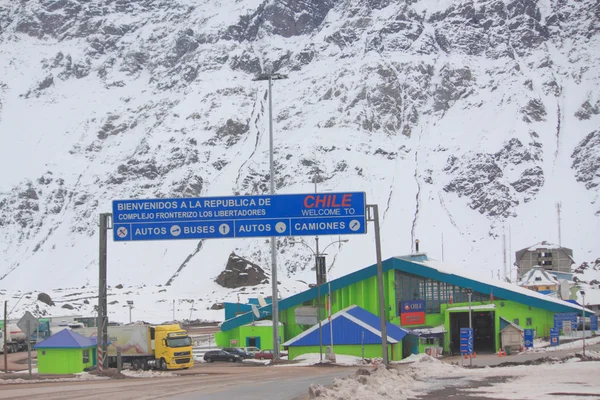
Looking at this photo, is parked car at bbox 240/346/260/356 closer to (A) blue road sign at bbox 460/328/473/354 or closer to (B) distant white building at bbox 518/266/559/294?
(A) blue road sign at bbox 460/328/473/354

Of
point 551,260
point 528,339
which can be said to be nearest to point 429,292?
point 528,339

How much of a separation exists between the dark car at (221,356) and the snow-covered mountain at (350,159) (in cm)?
5699

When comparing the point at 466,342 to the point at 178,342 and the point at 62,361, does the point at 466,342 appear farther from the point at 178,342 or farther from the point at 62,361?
the point at 62,361

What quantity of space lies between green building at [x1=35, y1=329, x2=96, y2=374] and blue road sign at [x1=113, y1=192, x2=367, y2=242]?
15.9 metres

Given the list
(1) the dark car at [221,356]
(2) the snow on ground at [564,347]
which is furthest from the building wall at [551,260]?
(1) the dark car at [221,356]

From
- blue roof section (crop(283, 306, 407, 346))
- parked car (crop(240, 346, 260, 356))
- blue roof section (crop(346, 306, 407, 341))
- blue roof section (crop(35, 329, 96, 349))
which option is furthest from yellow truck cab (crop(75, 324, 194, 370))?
parked car (crop(240, 346, 260, 356))

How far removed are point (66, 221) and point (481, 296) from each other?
Result: 120m

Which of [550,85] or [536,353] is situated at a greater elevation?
[550,85]

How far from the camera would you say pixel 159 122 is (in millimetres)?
188125

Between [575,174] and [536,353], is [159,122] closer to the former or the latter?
[575,174]

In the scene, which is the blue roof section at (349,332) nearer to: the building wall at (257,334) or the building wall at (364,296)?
the building wall at (364,296)

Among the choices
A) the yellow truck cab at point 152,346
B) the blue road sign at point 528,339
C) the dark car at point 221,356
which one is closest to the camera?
the yellow truck cab at point 152,346

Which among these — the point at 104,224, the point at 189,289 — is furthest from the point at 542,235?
the point at 104,224

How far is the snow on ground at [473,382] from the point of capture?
72.2ft
